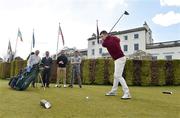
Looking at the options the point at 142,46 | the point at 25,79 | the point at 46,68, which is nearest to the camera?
the point at 25,79

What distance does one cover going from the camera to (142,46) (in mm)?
75875

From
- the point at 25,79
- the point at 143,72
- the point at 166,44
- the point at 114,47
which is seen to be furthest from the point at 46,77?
the point at 166,44

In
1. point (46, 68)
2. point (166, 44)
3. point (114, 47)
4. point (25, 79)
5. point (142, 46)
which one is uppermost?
point (142, 46)

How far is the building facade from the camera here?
67.6m

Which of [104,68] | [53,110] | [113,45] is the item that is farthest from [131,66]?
[53,110]

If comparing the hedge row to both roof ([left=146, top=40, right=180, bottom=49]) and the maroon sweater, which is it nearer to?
the maroon sweater

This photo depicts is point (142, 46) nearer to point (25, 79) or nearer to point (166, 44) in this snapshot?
point (166, 44)

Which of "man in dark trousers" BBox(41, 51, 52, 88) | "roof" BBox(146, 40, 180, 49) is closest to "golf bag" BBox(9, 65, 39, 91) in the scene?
"man in dark trousers" BBox(41, 51, 52, 88)

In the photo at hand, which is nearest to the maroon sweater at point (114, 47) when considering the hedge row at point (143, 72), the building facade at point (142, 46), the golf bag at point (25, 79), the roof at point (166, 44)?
the golf bag at point (25, 79)

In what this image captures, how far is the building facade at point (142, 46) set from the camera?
2662 inches

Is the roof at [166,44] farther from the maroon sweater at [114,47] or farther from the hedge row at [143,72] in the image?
the maroon sweater at [114,47]

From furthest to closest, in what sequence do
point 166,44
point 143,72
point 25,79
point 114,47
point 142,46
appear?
point 142,46 → point 166,44 → point 143,72 → point 25,79 → point 114,47

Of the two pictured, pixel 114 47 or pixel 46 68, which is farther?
pixel 46 68

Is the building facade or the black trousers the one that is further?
the building facade
